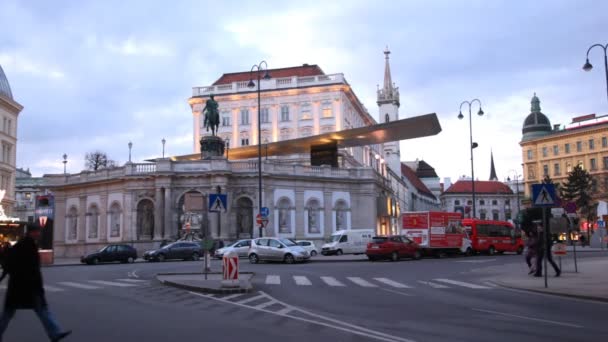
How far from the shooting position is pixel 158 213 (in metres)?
50.4

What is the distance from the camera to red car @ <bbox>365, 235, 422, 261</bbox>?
35.4 meters

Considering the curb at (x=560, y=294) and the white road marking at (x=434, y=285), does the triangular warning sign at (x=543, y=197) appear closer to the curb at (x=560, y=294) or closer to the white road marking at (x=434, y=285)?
the curb at (x=560, y=294)

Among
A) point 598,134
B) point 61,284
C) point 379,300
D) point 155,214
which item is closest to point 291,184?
point 155,214

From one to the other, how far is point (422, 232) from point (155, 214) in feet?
76.1

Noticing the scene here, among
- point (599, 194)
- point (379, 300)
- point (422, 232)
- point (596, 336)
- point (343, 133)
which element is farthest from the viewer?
point (599, 194)

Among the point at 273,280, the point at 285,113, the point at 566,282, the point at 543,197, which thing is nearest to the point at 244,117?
the point at 285,113

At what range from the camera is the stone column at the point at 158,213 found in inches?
1967

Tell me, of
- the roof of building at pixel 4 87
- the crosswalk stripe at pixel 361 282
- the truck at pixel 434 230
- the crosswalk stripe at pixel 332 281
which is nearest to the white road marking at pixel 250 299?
the crosswalk stripe at pixel 332 281

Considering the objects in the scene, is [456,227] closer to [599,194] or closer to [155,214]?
[155,214]

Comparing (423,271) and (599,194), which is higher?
(599,194)

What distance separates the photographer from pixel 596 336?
32.8 feet

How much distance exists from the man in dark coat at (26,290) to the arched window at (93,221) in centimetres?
4723

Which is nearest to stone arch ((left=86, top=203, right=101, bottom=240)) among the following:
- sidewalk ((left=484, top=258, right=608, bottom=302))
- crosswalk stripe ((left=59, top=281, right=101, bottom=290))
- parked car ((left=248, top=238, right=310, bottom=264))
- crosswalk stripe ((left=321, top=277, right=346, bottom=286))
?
parked car ((left=248, top=238, right=310, bottom=264))

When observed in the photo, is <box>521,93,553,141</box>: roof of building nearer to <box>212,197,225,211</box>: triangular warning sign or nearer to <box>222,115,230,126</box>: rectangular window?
<box>222,115,230,126</box>: rectangular window
